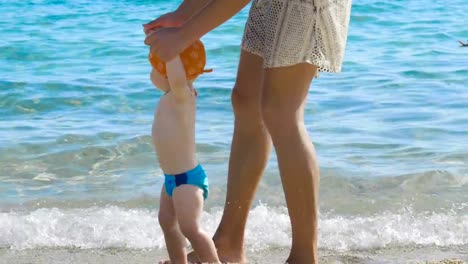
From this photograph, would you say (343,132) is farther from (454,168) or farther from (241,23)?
(241,23)

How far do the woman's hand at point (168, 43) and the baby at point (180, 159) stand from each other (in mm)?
28

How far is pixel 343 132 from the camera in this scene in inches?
253

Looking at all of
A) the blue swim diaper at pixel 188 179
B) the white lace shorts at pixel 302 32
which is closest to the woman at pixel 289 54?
the white lace shorts at pixel 302 32

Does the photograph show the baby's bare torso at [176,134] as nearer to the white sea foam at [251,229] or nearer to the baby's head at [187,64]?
the baby's head at [187,64]

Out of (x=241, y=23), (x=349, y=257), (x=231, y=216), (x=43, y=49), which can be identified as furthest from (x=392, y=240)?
(x=241, y=23)

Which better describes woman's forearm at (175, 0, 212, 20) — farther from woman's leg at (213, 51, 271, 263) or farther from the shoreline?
the shoreline

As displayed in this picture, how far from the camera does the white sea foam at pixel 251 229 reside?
162 inches

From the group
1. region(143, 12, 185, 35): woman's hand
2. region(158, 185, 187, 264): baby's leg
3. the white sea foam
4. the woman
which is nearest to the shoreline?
the white sea foam

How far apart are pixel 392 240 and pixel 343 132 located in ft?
7.56

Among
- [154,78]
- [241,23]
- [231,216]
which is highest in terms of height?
[154,78]

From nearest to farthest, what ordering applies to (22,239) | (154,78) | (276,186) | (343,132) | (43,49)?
(154,78)
(22,239)
(276,186)
(343,132)
(43,49)

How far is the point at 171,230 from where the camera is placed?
3.18 meters

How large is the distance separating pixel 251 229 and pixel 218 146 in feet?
5.51

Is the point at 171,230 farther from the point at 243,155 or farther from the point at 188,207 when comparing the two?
the point at 243,155
